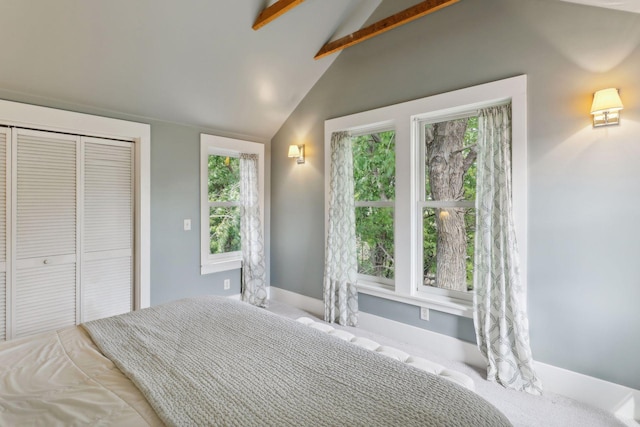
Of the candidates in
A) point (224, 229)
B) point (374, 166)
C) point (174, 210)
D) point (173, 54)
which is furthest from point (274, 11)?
point (224, 229)

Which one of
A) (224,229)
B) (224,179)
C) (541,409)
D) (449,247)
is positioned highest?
(224,179)

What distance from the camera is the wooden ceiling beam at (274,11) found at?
239 cm

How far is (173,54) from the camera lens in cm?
265

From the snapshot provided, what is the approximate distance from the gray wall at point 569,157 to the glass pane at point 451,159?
35 centimetres

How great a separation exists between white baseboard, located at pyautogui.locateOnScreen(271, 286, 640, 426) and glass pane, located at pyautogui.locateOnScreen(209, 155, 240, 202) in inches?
65.0

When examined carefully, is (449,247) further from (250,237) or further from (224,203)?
(224,203)

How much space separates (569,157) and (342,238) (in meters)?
2.00

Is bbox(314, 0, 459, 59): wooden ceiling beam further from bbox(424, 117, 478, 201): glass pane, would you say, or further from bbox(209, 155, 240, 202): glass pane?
bbox(209, 155, 240, 202): glass pane

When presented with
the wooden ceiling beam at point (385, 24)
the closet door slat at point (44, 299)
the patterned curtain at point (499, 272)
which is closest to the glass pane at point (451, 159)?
the patterned curtain at point (499, 272)

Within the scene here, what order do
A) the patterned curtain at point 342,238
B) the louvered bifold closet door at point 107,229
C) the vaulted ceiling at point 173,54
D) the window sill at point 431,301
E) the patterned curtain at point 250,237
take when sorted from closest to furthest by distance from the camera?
the vaulted ceiling at point 173,54 < the window sill at point 431,301 < the louvered bifold closet door at point 107,229 < the patterned curtain at point 342,238 < the patterned curtain at point 250,237

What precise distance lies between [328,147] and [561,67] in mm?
2104

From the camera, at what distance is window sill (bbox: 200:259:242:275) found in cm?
356

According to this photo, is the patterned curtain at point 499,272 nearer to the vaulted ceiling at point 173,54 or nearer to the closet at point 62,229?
the vaulted ceiling at point 173,54

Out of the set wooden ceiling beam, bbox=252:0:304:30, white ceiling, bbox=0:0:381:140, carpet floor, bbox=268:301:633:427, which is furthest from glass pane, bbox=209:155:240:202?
carpet floor, bbox=268:301:633:427
